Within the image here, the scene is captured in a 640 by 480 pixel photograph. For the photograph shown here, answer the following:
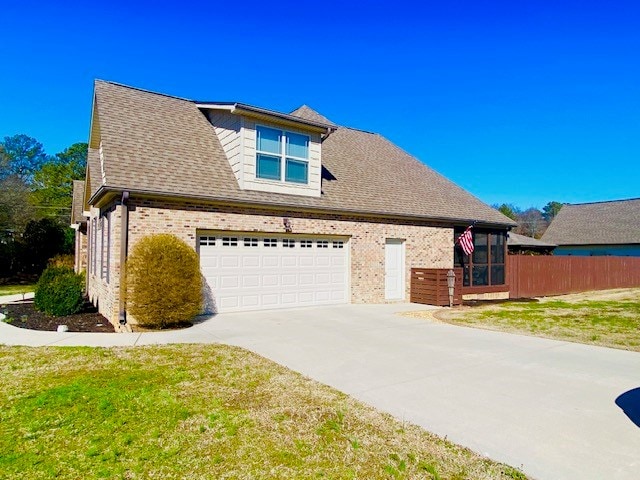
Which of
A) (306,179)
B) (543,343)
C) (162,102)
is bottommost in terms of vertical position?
(543,343)

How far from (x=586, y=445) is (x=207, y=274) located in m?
9.26

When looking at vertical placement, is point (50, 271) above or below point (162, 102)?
below

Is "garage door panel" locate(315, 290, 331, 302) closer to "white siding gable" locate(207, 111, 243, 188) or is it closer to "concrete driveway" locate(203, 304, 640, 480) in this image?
"concrete driveway" locate(203, 304, 640, 480)

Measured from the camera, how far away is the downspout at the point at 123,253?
32.8ft

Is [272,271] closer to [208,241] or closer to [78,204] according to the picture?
[208,241]

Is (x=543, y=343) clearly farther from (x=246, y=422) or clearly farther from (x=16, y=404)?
(x=16, y=404)

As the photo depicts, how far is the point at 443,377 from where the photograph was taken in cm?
624

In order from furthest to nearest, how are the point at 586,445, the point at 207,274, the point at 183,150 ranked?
the point at 183,150 → the point at 207,274 → the point at 586,445

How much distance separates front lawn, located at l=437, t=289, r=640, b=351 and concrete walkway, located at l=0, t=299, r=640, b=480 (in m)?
0.96

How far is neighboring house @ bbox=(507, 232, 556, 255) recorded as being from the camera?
28422 mm

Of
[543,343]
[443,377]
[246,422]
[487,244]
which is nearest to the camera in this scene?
[246,422]

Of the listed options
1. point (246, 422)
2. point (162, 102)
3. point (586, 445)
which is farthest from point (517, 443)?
point (162, 102)

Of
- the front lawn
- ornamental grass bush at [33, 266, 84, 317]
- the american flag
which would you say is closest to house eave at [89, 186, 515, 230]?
the american flag

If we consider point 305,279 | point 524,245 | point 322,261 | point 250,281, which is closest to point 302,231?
point 322,261
